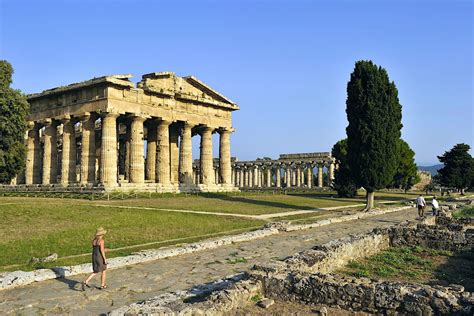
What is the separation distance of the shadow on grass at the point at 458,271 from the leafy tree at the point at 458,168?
65.7 m

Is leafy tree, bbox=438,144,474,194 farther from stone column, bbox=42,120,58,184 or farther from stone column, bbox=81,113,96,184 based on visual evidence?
stone column, bbox=42,120,58,184

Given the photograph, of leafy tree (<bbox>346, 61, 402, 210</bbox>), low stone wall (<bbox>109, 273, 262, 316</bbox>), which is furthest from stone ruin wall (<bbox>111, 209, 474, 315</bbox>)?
leafy tree (<bbox>346, 61, 402, 210</bbox>)

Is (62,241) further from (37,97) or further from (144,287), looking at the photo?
(37,97)

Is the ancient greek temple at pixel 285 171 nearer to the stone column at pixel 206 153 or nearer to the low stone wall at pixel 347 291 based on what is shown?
the stone column at pixel 206 153

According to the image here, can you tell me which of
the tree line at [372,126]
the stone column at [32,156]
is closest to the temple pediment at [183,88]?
the stone column at [32,156]

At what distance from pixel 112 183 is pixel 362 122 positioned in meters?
25.5

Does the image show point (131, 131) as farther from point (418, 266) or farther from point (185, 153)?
point (418, 266)

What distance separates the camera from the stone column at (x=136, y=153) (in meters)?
44.9

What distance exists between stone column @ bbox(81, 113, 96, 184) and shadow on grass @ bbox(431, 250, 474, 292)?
128 feet

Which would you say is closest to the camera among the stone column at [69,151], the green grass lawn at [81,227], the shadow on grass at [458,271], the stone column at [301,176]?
the shadow on grass at [458,271]

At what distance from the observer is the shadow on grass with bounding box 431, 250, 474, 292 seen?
34.2 ft

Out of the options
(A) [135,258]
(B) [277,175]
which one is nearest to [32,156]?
(A) [135,258]

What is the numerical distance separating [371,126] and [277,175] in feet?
219

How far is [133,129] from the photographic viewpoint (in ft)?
149
